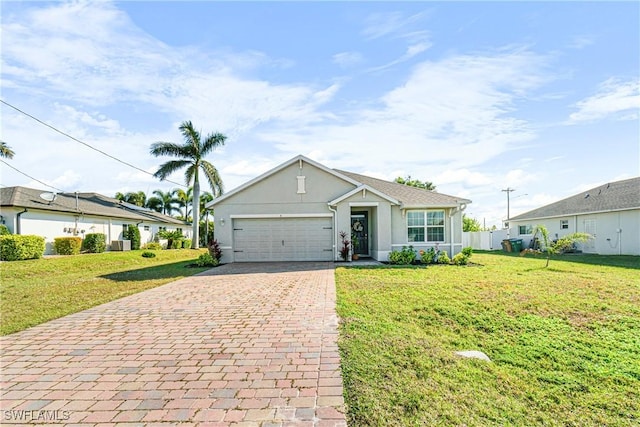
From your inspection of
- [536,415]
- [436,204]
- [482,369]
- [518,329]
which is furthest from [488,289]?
[436,204]

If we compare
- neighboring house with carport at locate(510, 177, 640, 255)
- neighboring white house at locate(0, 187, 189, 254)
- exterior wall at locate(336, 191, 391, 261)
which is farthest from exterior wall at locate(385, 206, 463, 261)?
neighboring white house at locate(0, 187, 189, 254)

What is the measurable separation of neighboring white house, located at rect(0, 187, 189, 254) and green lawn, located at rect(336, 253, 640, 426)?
2028 centimetres

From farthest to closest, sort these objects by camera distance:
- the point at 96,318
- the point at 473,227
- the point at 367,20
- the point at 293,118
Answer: the point at 473,227 < the point at 293,118 < the point at 367,20 < the point at 96,318

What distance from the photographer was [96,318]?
6.17 metres

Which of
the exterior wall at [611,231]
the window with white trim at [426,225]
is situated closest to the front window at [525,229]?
the exterior wall at [611,231]

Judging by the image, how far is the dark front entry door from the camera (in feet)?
57.2

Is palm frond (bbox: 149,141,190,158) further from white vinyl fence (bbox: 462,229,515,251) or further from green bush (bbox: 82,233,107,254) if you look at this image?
white vinyl fence (bbox: 462,229,515,251)

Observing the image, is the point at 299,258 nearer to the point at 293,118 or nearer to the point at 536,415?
the point at 293,118

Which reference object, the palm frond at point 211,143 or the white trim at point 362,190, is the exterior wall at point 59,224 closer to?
the palm frond at point 211,143

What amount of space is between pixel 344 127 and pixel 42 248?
683 inches

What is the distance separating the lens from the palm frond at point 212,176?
2568 cm

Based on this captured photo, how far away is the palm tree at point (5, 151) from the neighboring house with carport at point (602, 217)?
37.7 meters

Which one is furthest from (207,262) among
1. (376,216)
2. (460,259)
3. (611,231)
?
(611,231)

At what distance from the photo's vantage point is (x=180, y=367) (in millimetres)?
3881
